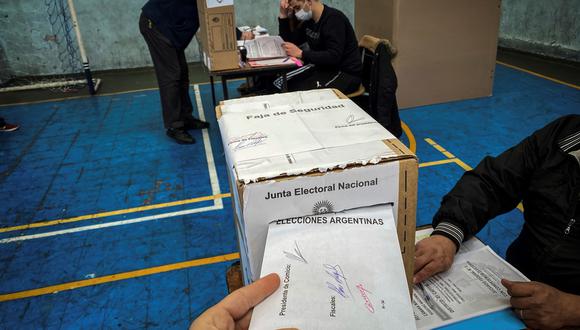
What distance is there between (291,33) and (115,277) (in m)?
3.12

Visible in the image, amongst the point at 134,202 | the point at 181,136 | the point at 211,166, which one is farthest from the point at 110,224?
the point at 181,136

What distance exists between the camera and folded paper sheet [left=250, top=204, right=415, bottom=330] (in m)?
0.70

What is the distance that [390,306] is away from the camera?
2.37 ft

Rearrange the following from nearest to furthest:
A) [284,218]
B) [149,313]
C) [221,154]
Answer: [284,218] < [149,313] < [221,154]

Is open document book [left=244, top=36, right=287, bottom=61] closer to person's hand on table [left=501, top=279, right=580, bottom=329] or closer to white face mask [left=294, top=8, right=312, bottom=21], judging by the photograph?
white face mask [left=294, top=8, right=312, bottom=21]

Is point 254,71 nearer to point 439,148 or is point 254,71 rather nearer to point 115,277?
point 439,148

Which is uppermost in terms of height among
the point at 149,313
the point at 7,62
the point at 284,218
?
the point at 284,218

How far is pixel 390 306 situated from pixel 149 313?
182 centimetres

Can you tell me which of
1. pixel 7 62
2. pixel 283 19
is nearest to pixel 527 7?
pixel 283 19

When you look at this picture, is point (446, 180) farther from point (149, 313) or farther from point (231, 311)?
point (231, 311)

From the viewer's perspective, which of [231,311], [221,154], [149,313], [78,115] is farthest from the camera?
[78,115]

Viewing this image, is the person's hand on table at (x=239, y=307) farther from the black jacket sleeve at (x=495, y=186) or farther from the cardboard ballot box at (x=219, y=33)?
the cardboard ballot box at (x=219, y=33)

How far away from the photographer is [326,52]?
3.55m
